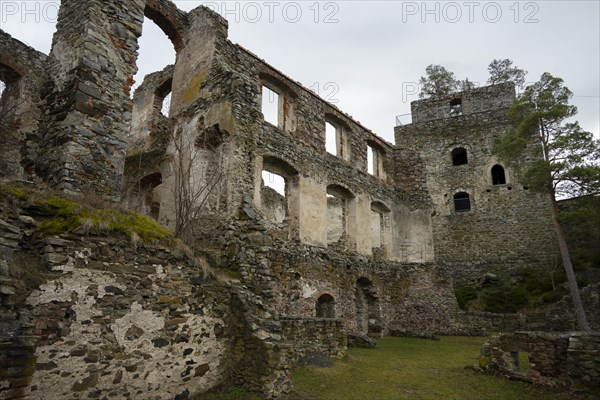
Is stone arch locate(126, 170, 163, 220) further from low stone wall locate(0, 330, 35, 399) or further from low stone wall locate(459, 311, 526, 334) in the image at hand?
low stone wall locate(459, 311, 526, 334)

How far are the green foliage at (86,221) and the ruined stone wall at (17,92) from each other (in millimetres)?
4916

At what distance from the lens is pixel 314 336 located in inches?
363

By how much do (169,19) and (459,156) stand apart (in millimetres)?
18728

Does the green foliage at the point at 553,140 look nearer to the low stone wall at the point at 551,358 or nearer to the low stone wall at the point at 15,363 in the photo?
the low stone wall at the point at 551,358

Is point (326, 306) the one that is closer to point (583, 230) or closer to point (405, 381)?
point (405, 381)

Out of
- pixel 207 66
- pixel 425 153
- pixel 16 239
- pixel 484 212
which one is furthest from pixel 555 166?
pixel 16 239

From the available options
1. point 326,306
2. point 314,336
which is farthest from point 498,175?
→ point 314,336

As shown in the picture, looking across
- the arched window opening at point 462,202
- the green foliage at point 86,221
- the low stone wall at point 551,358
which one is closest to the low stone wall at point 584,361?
the low stone wall at point 551,358

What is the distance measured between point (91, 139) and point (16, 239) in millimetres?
3139

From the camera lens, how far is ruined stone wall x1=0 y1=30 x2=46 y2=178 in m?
9.34

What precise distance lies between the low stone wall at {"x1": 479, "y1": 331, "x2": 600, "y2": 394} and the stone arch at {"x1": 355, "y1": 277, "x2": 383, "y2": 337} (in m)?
6.07

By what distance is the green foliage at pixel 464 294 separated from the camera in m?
19.4

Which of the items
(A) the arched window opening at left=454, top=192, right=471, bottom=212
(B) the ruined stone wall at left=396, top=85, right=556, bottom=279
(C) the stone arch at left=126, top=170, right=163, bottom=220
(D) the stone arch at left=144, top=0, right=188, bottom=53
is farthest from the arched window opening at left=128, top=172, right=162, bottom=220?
(A) the arched window opening at left=454, top=192, right=471, bottom=212

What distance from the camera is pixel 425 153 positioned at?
24984 mm
